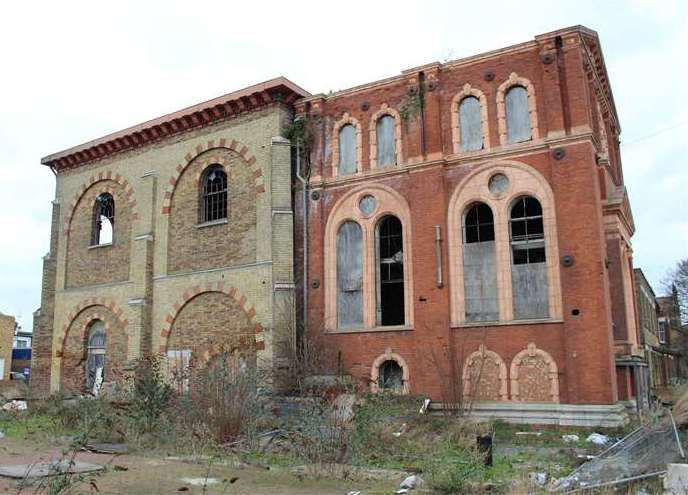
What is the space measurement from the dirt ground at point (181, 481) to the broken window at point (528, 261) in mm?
8576

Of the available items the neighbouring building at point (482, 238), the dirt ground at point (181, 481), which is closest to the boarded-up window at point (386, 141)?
the neighbouring building at point (482, 238)

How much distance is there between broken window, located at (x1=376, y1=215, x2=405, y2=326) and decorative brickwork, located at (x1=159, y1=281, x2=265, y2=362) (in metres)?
3.90

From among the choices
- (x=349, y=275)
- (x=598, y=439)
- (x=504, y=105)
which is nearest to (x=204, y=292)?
(x=349, y=275)

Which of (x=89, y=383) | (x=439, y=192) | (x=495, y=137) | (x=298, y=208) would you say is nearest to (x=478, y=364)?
(x=439, y=192)

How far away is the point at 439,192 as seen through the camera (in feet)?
60.6

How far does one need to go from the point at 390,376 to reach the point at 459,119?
766 cm

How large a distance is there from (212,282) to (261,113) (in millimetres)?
5861

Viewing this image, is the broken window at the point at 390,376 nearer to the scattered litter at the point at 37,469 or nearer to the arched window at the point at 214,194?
the arched window at the point at 214,194

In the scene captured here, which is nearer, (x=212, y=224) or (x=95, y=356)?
(x=212, y=224)

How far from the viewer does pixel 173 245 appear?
23156 millimetres

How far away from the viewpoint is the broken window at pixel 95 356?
80.6ft

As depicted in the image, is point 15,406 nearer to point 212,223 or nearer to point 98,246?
point 98,246

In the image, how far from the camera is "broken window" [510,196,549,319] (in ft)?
55.7

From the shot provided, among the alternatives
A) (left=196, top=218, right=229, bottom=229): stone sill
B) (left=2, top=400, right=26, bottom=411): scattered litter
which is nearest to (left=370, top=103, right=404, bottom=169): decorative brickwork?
(left=196, top=218, right=229, bottom=229): stone sill
